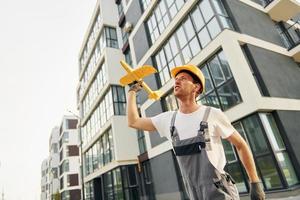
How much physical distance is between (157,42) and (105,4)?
441 inches

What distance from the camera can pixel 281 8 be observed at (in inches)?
510

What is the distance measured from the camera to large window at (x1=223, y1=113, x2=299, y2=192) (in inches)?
295

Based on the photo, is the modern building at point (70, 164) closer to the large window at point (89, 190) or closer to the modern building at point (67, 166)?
the modern building at point (67, 166)

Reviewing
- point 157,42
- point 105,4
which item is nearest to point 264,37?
point 157,42

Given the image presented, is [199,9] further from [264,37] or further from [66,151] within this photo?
[66,151]

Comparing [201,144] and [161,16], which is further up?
[161,16]

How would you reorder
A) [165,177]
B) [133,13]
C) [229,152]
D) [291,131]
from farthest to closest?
[133,13] → [165,177] → [229,152] → [291,131]

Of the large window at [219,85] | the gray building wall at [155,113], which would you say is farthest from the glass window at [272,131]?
the gray building wall at [155,113]

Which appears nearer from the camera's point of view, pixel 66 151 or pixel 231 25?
pixel 231 25

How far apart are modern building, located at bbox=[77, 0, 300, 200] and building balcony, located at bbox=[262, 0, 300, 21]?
0.06m

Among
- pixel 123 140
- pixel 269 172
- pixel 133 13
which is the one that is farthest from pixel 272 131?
pixel 133 13

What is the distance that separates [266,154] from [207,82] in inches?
159

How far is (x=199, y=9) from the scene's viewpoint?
11.0m

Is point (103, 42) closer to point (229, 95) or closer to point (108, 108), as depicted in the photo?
point (108, 108)
